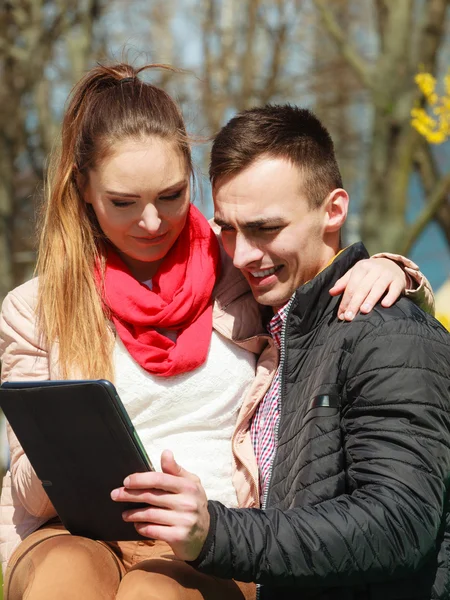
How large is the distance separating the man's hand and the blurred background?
3.81ft

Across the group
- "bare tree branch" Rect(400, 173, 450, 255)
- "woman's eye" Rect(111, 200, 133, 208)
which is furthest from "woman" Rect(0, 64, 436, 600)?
"bare tree branch" Rect(400, 173, 450, 255)

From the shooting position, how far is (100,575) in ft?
7.86

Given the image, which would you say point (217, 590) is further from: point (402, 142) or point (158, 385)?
point (402, 142)

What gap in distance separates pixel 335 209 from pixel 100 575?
1159 millimetres

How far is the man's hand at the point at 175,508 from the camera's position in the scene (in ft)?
6.72

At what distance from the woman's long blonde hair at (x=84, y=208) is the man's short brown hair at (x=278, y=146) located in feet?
0.52

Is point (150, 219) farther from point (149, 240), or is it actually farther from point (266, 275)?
point (266, 275)

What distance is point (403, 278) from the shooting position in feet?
8.32

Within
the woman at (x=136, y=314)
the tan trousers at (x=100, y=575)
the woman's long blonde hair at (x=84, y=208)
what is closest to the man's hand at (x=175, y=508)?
the tan trousers at (x=100, y=575)

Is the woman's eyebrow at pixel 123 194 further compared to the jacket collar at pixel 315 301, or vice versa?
Result: the woman's eyebrow at pixel 123 194

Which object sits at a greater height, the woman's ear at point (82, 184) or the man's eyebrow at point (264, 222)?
the woman's ear at point (82, 184)

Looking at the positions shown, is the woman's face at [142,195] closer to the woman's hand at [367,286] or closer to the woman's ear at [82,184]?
the woman's ear at [82,184]

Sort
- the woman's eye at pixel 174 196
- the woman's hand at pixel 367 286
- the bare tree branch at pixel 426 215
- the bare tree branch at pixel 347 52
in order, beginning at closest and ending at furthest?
the woman's hand at pixel 367 286
the woman's eye at pixel 174 196
the bare tree branch at pixel 426 215
the bare tree branch at pixel 347 52

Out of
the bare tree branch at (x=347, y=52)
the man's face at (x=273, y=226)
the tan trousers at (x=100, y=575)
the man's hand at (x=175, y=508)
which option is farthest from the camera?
the bare tree branch at (x=347, y=52)
